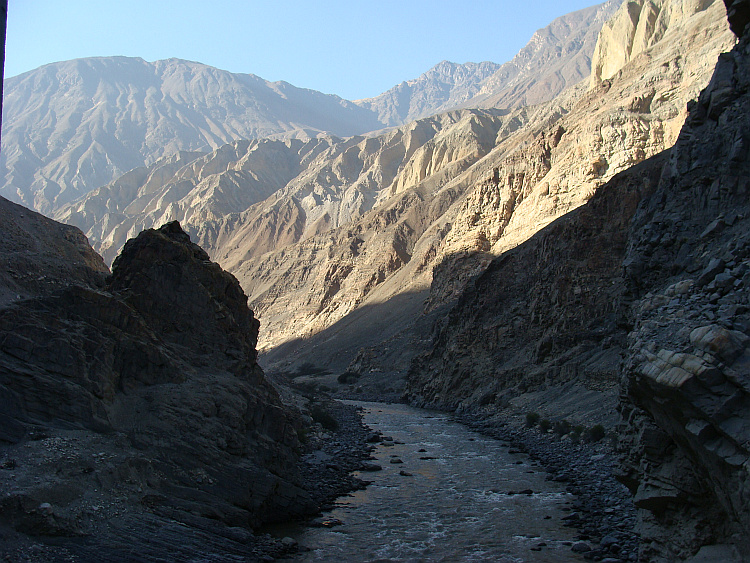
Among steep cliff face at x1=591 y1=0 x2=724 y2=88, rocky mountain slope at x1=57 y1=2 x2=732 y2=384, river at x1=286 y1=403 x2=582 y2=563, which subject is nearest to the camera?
river at x1=286 y1=403 x2=582 y2=563

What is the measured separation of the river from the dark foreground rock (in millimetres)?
1185

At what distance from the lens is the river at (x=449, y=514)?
12.5 meters

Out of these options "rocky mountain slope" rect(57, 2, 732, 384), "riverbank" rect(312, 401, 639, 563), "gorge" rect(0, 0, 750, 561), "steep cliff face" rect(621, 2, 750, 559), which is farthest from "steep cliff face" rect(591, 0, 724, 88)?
→ "steep cliff face" rect(621, 2, 750, 559)

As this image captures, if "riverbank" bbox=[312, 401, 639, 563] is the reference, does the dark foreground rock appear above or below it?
above

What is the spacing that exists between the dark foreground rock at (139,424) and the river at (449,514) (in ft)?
3.89

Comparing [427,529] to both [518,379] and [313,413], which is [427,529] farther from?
[518,379]

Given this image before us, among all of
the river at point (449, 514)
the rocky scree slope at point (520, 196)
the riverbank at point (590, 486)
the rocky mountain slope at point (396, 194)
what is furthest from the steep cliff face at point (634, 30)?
the river at point (449, 514)

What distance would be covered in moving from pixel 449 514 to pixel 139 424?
759cm

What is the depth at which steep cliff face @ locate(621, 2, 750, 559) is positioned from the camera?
7.12 meters

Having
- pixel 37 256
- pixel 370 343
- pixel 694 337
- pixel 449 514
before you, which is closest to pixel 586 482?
pixel 449 514

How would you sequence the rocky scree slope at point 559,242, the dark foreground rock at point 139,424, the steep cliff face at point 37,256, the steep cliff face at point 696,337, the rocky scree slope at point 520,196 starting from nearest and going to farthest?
the steep cliff face at point 696,337, the dark foreground rock at point 139,424, the steep cliff face at point 37,256, the rocky scree slope at point 559,242, the rocky scree slope at point 520,196

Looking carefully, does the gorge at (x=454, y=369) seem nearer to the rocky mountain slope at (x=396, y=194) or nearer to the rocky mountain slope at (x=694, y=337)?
the rocky mountain slope at (x=694, y=337)

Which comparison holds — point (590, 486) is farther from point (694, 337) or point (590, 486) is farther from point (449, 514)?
point (694, 337)

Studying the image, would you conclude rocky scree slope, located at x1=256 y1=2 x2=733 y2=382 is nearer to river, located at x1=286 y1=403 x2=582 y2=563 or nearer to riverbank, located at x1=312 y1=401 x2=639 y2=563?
riverbank, located at x1=312 y1=401 x2=639 y2=563
